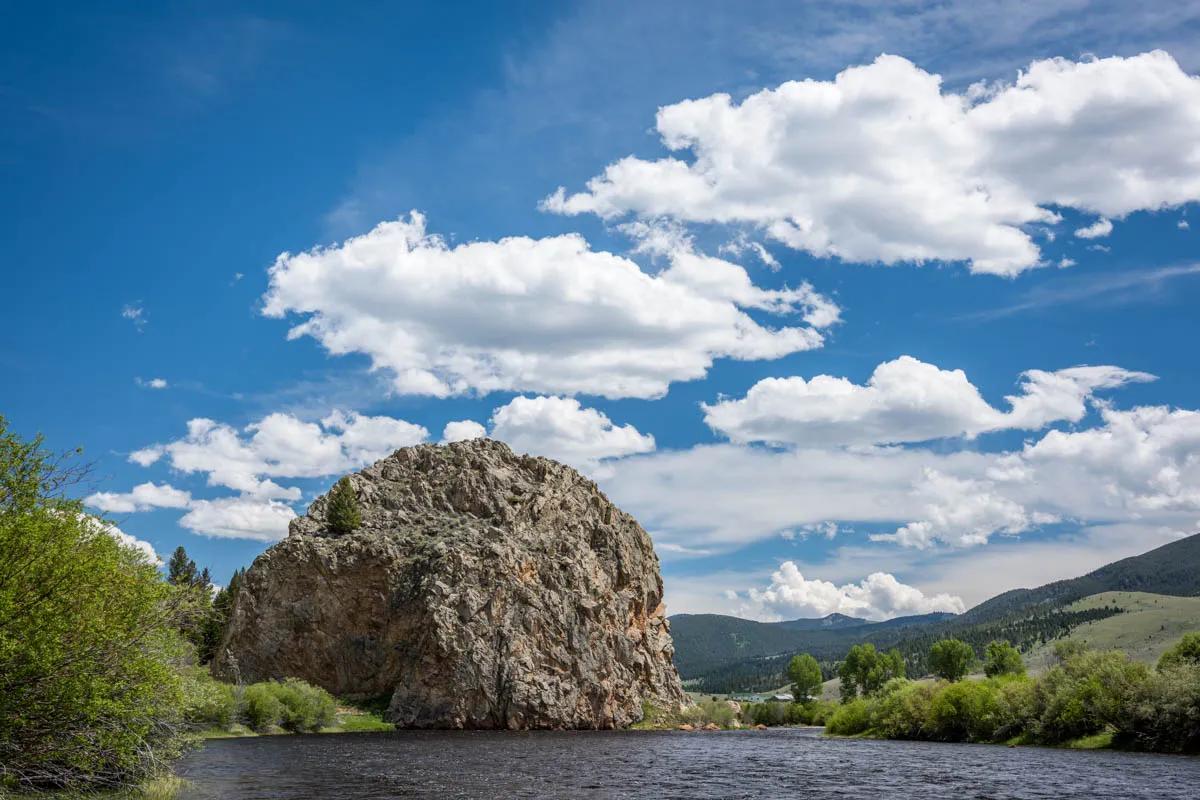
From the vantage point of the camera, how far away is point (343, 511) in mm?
181250

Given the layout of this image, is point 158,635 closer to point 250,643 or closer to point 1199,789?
point 1199,789

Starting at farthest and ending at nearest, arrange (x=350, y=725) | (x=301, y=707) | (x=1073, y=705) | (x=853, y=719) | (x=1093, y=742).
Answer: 1. (x=350, y=725)
2. (x=853, y=719)
3. (x=301, y=707)
4. (x=1073, y=705)
5. (x=1093, y=742)

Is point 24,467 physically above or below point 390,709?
above

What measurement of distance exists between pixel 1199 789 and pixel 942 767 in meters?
24.0

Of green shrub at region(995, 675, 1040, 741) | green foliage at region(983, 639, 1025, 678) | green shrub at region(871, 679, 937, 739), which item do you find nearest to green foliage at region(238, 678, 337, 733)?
green shrub at region(871, 679, 937, 739)

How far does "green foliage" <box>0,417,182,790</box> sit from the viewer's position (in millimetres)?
30938

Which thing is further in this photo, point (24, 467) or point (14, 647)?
point (24, 467)

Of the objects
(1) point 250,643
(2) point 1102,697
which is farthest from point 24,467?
(1) point 250,643

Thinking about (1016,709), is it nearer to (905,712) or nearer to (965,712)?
(965,712)

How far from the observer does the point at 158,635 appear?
1454 inches

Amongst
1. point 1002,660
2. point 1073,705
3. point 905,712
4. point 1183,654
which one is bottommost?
point 905,712

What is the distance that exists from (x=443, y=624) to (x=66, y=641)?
134 m

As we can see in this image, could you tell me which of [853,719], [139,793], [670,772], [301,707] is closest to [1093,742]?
[670,772]

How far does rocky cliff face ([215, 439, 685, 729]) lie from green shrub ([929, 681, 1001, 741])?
73.9 meters
